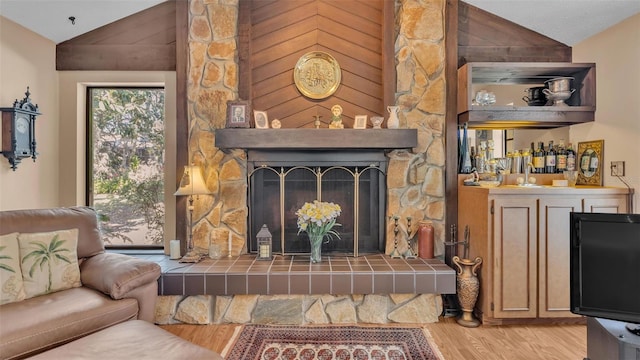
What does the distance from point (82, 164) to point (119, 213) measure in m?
0.58

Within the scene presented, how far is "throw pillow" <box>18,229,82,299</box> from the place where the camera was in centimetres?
211

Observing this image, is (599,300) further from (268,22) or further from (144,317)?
(268,22)

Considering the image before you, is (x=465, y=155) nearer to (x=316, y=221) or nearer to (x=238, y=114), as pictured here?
(x=316, y=221)

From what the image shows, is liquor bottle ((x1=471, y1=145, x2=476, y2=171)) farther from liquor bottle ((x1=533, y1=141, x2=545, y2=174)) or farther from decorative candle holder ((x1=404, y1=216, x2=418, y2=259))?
decorative candle holder ((x1=404, y1=216, x2=418, y2=259))

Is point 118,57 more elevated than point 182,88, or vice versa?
point 118,57

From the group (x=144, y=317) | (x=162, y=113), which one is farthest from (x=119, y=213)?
(x=144, y=317)

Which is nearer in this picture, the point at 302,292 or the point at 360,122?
the point at 302,292

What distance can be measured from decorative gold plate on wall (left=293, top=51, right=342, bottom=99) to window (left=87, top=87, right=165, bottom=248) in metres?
1.43

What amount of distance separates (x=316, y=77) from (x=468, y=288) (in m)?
2.22

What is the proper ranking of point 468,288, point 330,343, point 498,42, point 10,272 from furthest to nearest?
1. point 498,42
2. point 468,288
3. point 330,343
4. point 10,272

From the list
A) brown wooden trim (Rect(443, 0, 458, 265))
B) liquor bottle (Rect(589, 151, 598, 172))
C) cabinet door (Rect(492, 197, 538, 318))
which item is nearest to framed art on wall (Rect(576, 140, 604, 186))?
liquor bottle (Rect(589, 151, 598, 172))

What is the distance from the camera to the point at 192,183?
9.74 feet

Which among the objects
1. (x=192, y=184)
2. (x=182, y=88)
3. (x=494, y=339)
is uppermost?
(x=182, y=88)

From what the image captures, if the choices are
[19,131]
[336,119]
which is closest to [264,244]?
[336,119]
